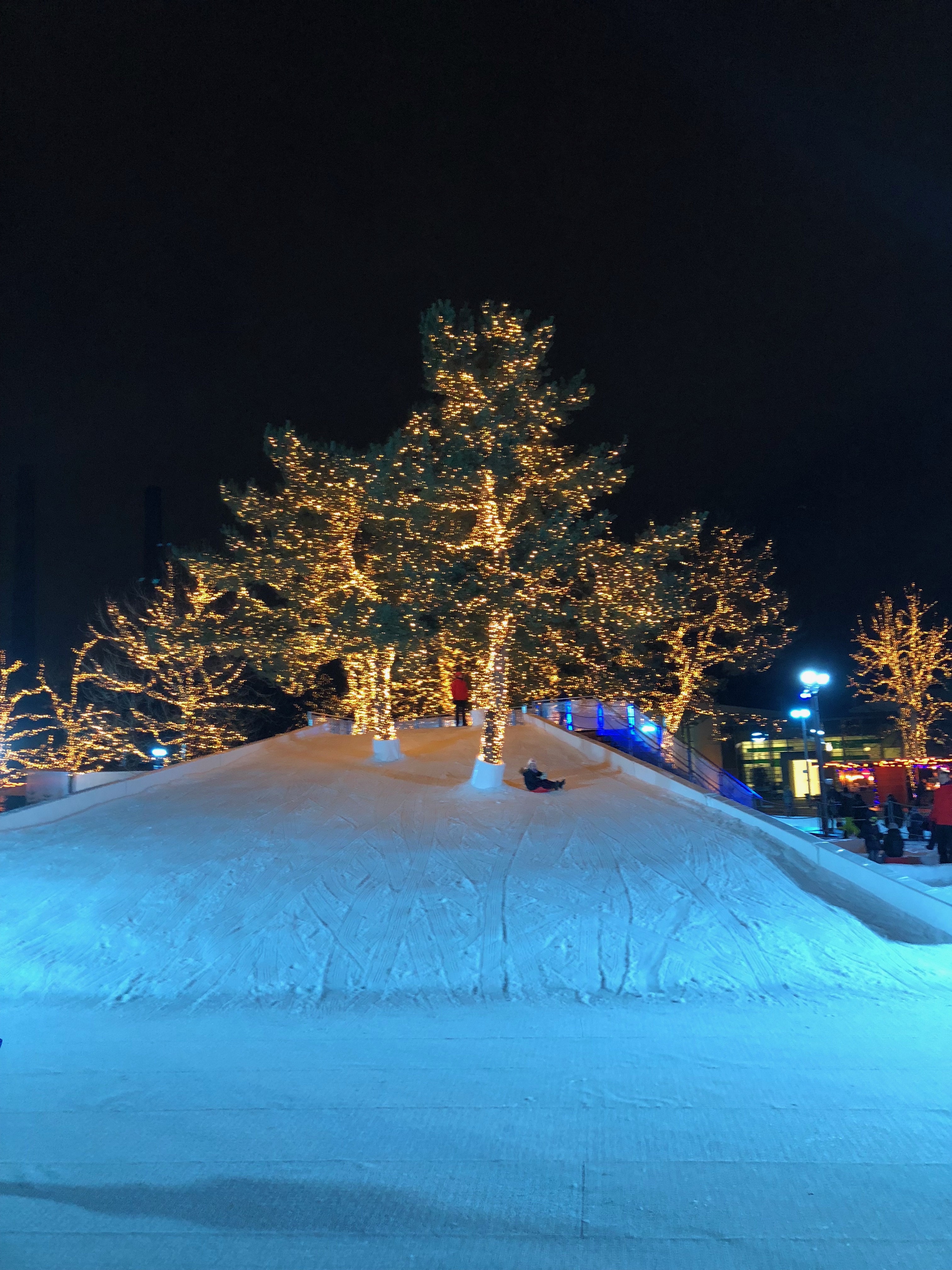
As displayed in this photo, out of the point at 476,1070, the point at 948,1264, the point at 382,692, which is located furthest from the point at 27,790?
the point at 948,1264

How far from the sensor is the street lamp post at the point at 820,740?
66.7 feet

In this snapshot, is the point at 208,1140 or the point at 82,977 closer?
the point at 208,1140

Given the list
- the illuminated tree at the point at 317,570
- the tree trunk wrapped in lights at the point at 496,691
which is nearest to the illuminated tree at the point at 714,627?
the illuminated tree at the point at 317,570

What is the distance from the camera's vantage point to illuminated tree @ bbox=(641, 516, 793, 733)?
1339 inches

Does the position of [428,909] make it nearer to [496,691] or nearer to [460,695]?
[496,691]

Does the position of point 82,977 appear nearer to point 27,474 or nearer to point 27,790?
point 27,790

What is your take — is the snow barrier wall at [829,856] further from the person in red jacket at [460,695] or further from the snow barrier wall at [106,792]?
the person in red jacket at [460,695]

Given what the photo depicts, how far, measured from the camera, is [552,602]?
19188 mm

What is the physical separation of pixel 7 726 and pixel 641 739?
29.7 meters

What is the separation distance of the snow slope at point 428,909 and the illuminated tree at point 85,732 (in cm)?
2021

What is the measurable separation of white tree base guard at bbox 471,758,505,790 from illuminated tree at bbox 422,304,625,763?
122 millimetres

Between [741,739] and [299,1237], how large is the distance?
131 feet

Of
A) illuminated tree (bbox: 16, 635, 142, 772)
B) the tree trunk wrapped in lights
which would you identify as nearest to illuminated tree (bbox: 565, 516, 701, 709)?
the tree trunk wrapped in lights

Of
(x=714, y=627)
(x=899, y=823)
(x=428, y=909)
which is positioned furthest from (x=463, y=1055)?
(x=714, y=627)
